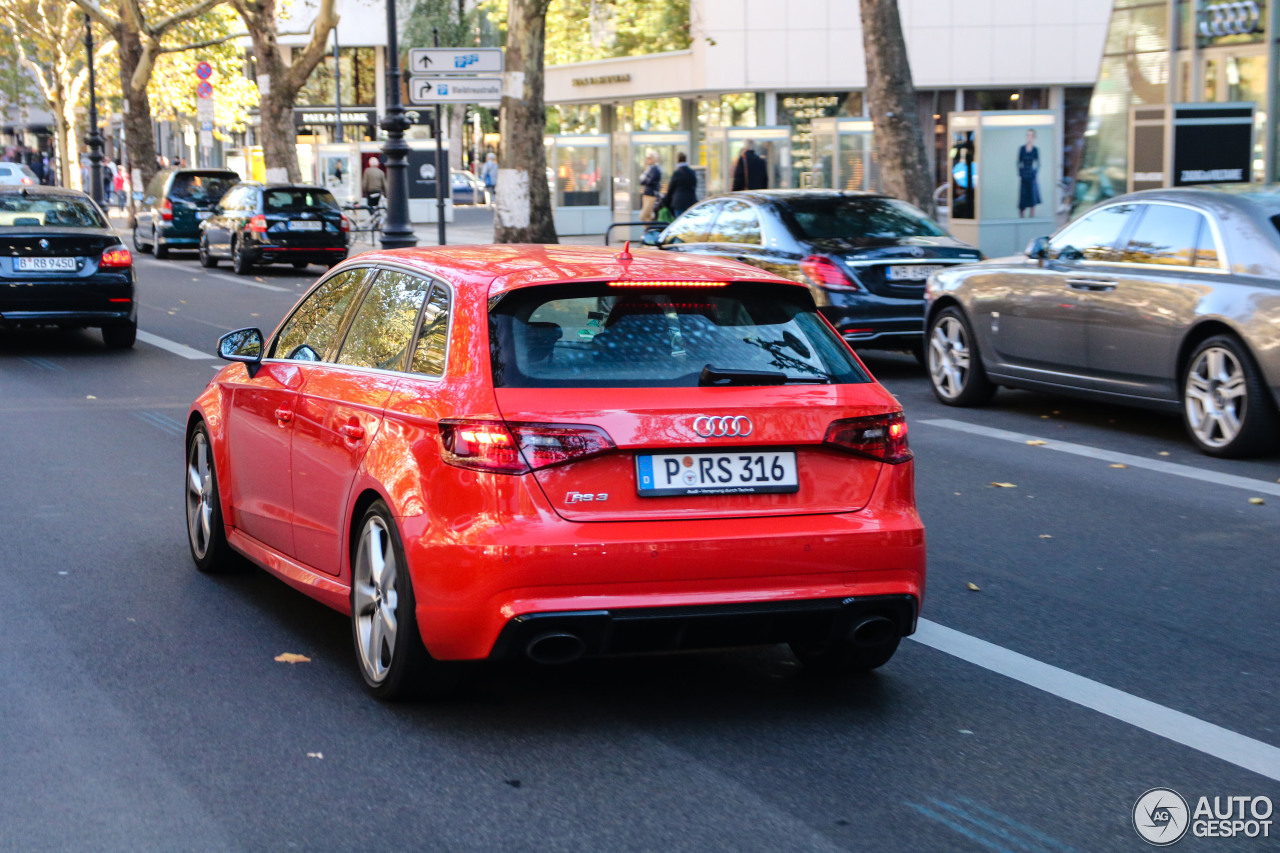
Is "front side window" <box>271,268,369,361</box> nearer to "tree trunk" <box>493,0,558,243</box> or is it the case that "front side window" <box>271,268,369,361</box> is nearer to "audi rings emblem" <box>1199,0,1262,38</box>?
"audi rings emblem" <box>1199,0,1262,38</box>

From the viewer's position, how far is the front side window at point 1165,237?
10414mm

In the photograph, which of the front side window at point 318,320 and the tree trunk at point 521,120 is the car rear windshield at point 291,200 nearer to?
the tree trunk at point 521,120

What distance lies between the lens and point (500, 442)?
4.66 meters

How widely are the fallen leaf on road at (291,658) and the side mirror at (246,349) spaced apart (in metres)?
1.27

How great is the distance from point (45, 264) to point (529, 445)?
12578 millimetres

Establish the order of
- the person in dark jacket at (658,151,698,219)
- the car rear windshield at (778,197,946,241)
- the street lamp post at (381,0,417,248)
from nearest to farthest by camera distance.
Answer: the car rear windshield at (778,197,946,241)
the street lamp post at (381,0,417,248)
the person in dark jacket at (658,151,698,219)

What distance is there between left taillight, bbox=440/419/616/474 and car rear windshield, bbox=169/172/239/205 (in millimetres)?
30072

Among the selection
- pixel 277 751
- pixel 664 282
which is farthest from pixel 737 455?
pixel 277 751

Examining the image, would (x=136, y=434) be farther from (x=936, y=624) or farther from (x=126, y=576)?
(x=936, y=624)

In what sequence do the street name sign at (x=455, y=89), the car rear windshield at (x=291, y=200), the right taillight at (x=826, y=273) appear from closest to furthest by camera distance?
the right taillight at (x=826, y=273) < the street name sign at (x=455, y=89) < the car rear windshield at (x=291, y=200)

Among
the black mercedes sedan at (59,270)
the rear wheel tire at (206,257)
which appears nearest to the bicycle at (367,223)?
the rear wheel tire at (206,257)

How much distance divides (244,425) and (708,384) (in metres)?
2.35

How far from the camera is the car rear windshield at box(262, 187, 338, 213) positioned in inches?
1098

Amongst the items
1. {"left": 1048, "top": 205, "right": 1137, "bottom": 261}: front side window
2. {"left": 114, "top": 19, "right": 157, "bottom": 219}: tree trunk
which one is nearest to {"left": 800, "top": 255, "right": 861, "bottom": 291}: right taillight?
{"left": 1048, "top": 205, "right": 1137, "bottom": 261}: front side window
